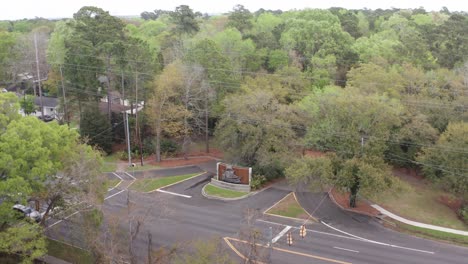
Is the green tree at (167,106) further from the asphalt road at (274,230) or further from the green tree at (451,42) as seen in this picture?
the green tree at (451,42)

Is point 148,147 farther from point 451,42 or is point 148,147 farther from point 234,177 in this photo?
point 451,42

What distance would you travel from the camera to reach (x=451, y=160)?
1231 inches

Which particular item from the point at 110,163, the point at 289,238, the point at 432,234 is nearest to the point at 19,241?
the point at 289,238

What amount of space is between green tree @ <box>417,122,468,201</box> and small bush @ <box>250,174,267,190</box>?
12348 millimetres

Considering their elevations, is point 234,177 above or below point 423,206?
above

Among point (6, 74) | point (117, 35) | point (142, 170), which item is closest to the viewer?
point (142, 170)

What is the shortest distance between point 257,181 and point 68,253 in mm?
16071

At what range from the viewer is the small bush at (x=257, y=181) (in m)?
36.9

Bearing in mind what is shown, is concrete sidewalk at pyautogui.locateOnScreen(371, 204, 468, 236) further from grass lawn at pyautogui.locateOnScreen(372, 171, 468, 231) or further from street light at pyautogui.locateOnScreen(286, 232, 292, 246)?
street light at pyautogui.locateOnScreen(286, 232, 292, 246)

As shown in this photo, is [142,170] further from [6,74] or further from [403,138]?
[6,74]

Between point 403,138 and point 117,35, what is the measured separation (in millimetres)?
29836

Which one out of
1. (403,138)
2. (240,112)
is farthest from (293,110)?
(403,138)

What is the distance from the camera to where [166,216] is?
31.1 metres

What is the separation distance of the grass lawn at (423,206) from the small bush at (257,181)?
9.05 m
